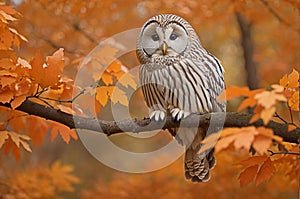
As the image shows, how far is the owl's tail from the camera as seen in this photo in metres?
2.70

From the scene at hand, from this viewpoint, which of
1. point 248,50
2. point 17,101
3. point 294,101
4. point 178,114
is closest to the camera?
point 294,101

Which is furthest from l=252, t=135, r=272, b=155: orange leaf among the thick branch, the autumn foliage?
the thick branch

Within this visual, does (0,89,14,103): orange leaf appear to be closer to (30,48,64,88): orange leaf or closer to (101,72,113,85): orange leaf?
(30,48,64,88): orange leaf

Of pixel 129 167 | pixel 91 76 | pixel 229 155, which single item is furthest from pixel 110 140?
pixel 91 76

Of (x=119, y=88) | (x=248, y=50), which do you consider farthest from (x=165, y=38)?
(x=248, y=50)

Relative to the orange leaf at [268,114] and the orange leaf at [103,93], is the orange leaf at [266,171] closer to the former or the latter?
the orange leaf at [268,114]

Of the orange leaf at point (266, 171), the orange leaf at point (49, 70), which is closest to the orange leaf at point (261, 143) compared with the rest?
the orange leaf at point (266, 171)

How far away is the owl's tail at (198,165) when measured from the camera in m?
2.70

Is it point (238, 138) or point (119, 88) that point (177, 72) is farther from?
point (238, 138)

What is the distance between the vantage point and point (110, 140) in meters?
6.91

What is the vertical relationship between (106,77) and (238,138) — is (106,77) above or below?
above

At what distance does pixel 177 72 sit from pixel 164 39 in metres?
0.19

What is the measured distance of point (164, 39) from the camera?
252 cm

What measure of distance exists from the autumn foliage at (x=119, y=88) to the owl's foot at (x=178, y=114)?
287 millimetres
